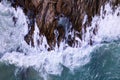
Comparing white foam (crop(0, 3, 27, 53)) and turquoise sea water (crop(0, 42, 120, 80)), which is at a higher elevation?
white foam (crop(0, 3, 27, 53))

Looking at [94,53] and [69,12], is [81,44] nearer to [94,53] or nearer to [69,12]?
[94,53]

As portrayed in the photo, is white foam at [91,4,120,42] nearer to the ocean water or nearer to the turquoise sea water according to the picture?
the ocean water

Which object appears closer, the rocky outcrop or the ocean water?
the rocky outcrop

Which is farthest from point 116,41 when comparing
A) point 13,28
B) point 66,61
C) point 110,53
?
point 13,28

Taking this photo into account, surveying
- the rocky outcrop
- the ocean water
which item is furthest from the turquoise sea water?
the rocky outcrop

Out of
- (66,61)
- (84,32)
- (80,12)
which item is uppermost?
(80,12)

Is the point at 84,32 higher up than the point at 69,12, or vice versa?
the point at 69,12

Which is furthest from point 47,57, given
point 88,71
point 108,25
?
point 108,25
